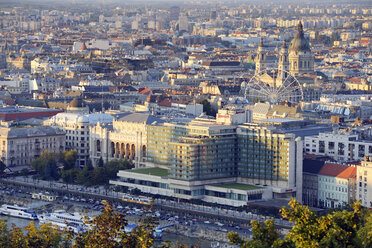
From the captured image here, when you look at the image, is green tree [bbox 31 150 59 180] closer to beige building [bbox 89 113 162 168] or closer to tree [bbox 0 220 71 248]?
beige building [bbox 89 113 162 168]

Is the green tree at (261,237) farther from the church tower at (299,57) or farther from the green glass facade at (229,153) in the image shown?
the church tower at (299,57)

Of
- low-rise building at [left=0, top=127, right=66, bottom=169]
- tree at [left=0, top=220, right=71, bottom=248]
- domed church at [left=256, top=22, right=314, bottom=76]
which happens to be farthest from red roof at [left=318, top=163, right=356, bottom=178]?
domed church at [left=256, top=22, right=314, bottom=76]

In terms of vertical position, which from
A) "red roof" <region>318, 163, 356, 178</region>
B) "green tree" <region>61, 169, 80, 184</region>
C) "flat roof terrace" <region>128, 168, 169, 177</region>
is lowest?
"green tree" <region>61, 169, 80, 184</region>

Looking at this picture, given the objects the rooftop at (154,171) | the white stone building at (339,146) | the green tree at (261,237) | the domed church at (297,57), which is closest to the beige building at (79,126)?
the rooftop at (154,171)

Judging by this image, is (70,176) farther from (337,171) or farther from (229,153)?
(337,171)

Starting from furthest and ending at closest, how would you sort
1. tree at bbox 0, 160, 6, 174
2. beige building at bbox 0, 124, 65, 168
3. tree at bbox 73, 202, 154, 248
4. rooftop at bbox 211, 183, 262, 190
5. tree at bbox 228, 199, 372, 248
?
beige building at bbox 0, 124, 65, 168, tree at bbox 0, 160, 6, 174, rooftop at bbox 211, 183, 262, 190, tree at bbox 73, 202, 154, 248, tree at bbox 228, 199, 372, 248

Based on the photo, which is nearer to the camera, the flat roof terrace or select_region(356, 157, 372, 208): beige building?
select_region(356, 157, 372, 208): beige building

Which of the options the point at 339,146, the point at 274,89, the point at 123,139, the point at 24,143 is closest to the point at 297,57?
the point at 274,89

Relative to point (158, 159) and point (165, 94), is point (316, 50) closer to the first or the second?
point (165, 94)

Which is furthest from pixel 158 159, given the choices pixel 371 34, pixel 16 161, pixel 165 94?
pixel 371 34
